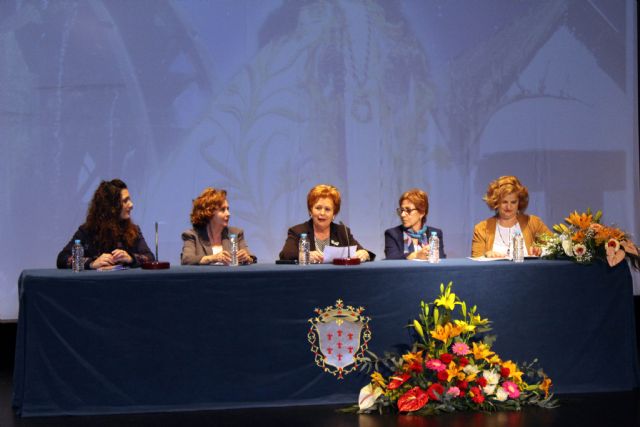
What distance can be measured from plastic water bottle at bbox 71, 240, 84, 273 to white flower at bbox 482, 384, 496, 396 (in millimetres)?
2068

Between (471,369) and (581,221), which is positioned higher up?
(581,221)

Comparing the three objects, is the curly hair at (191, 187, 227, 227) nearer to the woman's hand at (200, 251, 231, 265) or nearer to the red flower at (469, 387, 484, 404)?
the woman's hand at (200, 251, 231, 265)

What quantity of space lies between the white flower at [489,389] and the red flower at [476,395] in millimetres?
29

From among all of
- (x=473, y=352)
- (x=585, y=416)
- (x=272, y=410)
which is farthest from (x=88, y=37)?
(x=585, y=416)

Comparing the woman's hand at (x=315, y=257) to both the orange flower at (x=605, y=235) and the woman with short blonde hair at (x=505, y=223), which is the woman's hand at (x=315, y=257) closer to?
the woman with short blonde hair at (x=505, y=223)

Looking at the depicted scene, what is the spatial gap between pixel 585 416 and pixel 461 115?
2.96 meters

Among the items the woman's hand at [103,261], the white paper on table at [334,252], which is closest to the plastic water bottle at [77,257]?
the woman's hand at [103,261]

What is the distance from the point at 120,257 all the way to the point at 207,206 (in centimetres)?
69

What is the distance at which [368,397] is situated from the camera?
407 cm

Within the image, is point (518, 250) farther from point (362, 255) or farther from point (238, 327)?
point (238, 327)

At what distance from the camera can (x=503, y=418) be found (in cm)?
393

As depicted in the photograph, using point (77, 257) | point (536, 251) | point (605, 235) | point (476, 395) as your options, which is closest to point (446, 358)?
point (476, 395)

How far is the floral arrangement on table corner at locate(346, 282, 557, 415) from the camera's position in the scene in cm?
403

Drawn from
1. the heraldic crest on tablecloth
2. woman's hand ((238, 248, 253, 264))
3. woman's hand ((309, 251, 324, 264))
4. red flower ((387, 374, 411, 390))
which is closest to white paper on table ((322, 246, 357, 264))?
woman's hand ((309, 251, 324, 264))
